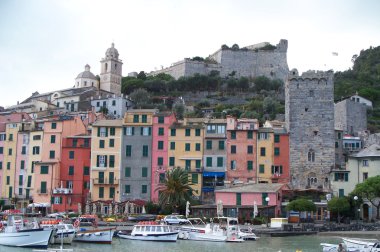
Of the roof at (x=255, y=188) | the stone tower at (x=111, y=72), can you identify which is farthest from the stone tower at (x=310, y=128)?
the stone tower at (x=111, y=72)

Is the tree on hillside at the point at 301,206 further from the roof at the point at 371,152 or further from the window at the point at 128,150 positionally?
the window at the point at 128,150

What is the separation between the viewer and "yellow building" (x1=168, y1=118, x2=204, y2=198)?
7175 centimetres

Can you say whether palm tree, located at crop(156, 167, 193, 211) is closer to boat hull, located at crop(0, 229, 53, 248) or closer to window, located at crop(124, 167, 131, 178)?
window, located at crop(124, 167, 131, 178)

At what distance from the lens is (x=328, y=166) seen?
71062 millimetres

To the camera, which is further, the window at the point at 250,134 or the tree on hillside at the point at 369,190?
the window at the point at 250,134

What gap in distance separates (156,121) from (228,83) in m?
67.5

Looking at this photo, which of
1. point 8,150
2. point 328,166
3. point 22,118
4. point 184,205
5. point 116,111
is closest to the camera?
point 184,205

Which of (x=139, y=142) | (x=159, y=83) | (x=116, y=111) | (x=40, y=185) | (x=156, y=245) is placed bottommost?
(x=156, y=245)

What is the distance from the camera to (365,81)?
140 metres

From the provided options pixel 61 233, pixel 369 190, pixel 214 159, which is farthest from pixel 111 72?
pixel 61 233

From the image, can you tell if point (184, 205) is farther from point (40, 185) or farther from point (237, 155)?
point (40, 185)

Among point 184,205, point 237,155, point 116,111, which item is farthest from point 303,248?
point 116,111

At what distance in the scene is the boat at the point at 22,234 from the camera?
4584cm

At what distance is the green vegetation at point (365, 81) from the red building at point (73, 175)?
51146 mm
